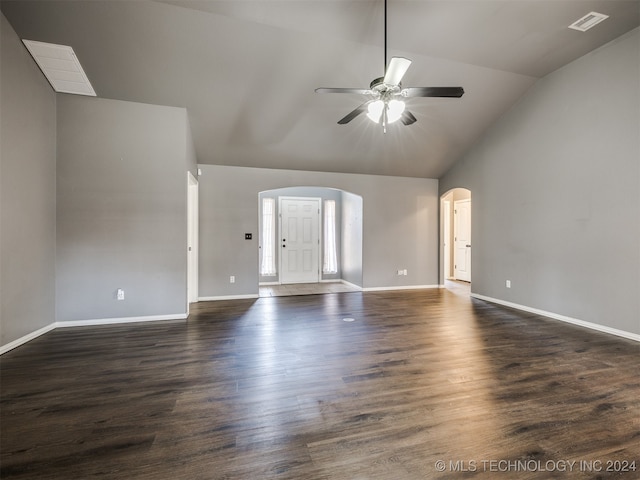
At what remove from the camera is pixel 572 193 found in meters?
4.30

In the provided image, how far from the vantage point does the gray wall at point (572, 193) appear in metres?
3.69

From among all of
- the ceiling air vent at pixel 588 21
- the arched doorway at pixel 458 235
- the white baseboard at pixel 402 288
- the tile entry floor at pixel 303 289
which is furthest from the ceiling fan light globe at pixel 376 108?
the arched doorway at pixel 458 235

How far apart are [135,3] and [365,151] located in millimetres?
4056

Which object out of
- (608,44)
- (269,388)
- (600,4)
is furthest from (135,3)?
(608,44)

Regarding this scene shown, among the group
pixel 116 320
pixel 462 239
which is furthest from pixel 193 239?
pixel 462 239

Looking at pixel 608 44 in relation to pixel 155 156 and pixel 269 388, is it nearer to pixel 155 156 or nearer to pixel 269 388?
pixel 269 388

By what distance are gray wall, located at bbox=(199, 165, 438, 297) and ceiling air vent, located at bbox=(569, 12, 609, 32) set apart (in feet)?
12.4

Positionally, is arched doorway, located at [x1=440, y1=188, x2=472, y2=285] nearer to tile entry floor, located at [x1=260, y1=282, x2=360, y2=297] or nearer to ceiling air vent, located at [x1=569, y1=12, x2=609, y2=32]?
tile entry floor, located at [x1=260, y1=282, x2=360, y2=297]

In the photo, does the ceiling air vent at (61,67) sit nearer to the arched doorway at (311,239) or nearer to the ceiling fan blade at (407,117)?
the ceiling fan blade at (407,117)

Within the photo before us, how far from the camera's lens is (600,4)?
10.5 feet

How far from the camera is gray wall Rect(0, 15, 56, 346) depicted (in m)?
3.14

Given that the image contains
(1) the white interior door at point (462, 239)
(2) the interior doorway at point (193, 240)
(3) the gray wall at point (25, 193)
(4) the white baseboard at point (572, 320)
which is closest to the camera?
(3) the gray wall at point (25, 193)

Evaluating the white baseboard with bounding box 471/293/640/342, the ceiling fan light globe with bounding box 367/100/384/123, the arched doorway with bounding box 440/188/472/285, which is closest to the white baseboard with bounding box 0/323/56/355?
the ceiling fan light globe with bounding box 367/100/384/123

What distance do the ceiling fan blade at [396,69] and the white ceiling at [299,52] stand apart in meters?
1.13
